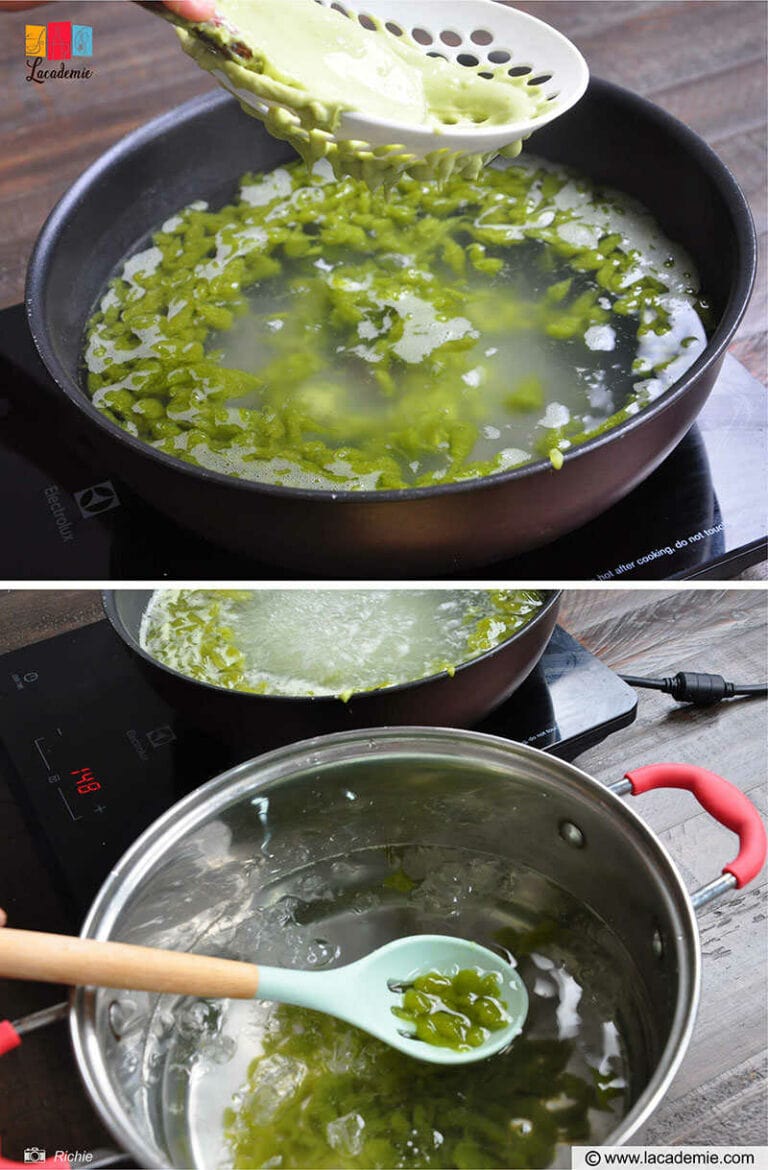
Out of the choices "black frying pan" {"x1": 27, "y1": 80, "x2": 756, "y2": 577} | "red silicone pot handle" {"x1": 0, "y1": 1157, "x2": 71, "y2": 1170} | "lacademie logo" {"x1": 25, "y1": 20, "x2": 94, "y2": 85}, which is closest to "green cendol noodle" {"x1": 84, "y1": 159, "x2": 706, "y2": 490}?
"black frying pan" {"x1": 27, "y1": 80, "x2": 756, "y2": 577}

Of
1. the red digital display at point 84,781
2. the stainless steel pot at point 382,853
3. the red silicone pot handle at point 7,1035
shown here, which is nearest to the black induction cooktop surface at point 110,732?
the red digital display at point 84,781

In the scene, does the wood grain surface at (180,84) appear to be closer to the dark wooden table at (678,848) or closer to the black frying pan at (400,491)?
the black frying pan at (400,491)

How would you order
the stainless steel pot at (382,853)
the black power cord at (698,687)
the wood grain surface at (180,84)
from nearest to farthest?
the wood grain surface at (180,84)
the stainless steel pot at (382,853)
the black power cord at (698,687)

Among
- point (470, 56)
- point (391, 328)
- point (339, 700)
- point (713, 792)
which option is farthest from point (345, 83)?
point (713, 792)

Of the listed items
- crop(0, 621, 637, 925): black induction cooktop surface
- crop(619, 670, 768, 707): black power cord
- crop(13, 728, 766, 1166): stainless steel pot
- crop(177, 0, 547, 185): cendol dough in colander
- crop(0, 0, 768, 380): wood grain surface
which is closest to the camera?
crop(177, 0, 547, 185): cendol dough in colander

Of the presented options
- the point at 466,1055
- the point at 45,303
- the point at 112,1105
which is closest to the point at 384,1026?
the point at 466,1055

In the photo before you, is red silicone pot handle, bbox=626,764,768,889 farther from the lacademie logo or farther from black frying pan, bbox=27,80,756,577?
the lacademie logo
